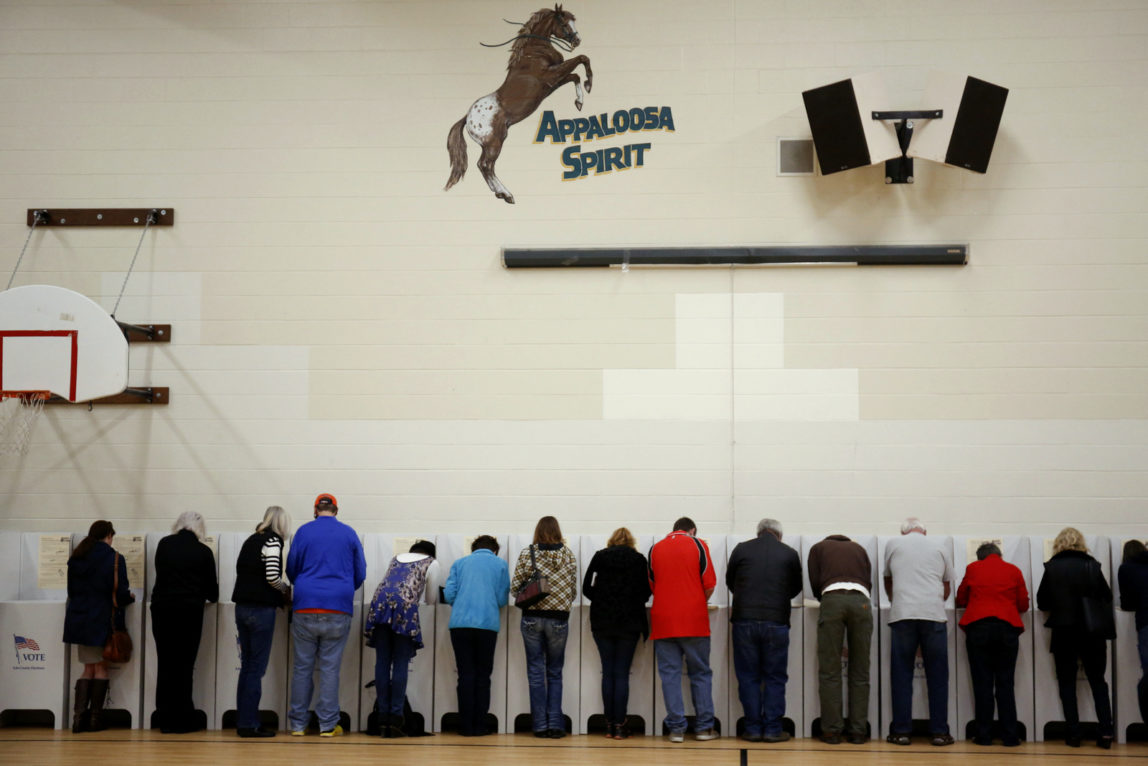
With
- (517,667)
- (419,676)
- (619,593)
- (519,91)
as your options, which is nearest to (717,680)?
(619,593)

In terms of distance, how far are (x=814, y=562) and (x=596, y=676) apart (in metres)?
1.79

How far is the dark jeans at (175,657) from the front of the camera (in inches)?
301

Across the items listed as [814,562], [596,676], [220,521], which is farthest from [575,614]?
[220,521]

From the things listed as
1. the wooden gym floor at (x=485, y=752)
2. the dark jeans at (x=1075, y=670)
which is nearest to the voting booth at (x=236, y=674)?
the wooden gym floor at (x=485, y=752)

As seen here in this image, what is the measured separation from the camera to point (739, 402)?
860 centimetres

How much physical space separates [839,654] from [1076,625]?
164cm

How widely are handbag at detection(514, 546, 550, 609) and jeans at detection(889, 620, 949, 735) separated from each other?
246cm

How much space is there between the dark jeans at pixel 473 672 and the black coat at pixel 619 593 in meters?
0.76

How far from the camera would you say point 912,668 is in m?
7.59

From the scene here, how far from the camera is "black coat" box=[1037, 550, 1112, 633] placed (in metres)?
7.51

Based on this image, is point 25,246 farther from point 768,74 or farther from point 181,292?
point 768,74

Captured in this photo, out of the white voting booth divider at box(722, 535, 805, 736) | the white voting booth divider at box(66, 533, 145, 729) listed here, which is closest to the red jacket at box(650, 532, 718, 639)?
the white voting booth divider at box(722, 535, 805, 736)

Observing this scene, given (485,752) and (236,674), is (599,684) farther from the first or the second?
(236,674)

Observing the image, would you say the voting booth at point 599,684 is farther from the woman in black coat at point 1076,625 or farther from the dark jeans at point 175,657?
the woman in black coat at point 1076,625
